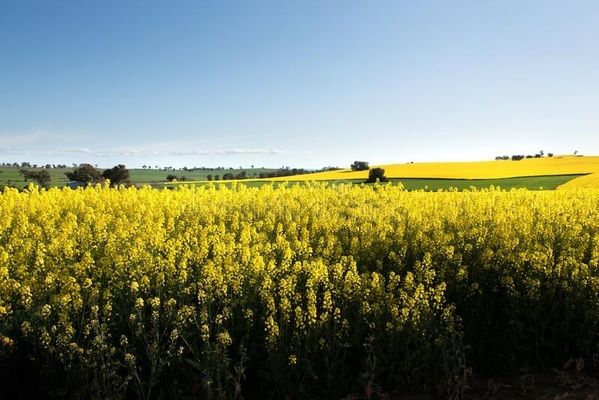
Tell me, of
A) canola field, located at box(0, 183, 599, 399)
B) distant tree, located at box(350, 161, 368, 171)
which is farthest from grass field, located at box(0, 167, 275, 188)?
canola field, located at box(0, 183, 599, 399)

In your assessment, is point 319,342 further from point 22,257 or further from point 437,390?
point 22,257

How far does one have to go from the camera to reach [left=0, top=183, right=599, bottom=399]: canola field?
5.73 m

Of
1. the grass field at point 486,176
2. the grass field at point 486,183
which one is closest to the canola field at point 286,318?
the grass field at point 486,183

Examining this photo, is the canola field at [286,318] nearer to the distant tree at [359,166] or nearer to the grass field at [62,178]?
the grass field at [62,178]

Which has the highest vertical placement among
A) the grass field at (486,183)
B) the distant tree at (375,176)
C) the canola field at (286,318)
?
the distant tree at (375,176)

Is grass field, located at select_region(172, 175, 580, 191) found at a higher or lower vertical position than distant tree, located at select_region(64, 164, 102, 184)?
lower

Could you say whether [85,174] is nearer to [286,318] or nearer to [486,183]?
[486,183]

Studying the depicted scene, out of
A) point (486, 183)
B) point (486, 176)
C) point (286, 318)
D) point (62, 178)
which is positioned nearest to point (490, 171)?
point (486, 176)

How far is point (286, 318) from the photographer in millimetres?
5875

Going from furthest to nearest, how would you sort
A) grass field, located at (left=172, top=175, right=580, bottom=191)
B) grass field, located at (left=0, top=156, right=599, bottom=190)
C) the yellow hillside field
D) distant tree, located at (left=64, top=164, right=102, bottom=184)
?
the yellow hillside field < distant tree, located at (left=64, top=164, right=102, bottom=184) < grass field, located at (left=0, top=156, right=599, bottom=190) < grass field, located at (left=172, top=175, right=580, bottom=191)

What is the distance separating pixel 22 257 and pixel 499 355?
679 centimetres

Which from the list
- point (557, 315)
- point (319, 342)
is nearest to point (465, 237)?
point (557, 315)

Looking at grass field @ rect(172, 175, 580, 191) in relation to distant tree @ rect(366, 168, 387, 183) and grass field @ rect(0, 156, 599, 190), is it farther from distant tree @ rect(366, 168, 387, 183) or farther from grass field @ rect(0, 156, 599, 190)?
distant tree @ rect(366, 168, 387, 183)

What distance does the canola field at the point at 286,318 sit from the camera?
5730 mm
